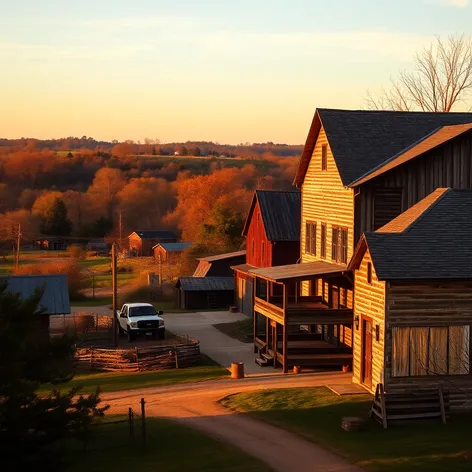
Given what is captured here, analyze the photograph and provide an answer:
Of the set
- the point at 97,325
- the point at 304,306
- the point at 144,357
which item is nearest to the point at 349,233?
the point at 304,306

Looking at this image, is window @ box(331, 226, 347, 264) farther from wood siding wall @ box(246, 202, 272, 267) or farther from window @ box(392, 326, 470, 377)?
wood siding wall @ box(246, 202, 272, 267)

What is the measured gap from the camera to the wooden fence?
36594mm

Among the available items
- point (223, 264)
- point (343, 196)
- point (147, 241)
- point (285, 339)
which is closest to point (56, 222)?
point (147, 241)

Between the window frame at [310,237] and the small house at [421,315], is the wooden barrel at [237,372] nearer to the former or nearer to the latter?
the small house at [421,315]

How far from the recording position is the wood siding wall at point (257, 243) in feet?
168

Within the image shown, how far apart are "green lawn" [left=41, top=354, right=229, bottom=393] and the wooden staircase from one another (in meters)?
9.73

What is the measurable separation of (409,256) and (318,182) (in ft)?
41.3

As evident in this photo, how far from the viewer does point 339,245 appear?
3638 centimetres

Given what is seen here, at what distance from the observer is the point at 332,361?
110 feet

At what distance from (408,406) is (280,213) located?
26.9m

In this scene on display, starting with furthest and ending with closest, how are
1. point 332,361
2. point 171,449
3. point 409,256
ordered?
point 332,361, point 409,256, point 171,449

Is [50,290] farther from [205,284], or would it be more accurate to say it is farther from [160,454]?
[205,284]

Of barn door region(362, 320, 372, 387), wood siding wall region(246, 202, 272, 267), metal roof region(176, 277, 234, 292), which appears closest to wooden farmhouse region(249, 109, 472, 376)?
barn door region(362, 320, 372, 387)

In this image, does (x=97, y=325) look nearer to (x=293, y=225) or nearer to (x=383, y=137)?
(x=293, y=225)
